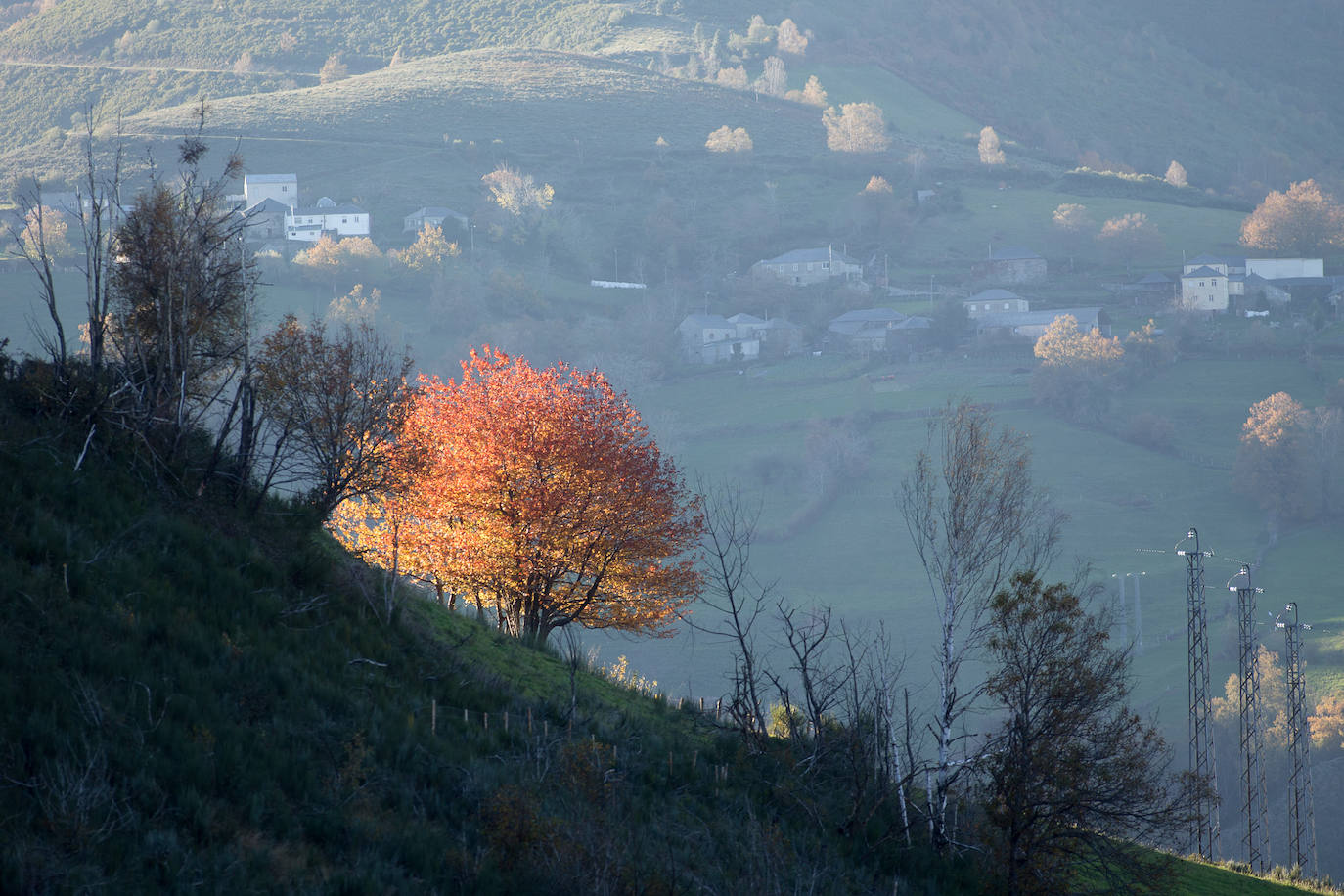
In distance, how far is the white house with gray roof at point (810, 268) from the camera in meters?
173

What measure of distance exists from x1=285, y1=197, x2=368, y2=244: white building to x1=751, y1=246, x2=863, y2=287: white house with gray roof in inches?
2355

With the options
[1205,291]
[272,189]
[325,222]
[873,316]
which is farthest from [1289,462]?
[272,189]

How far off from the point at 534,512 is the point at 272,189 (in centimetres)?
14864

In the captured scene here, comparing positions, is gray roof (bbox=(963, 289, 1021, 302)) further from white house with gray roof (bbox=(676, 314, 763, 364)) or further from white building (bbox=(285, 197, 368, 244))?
white building (bbox=(285, 197, 368, 244))

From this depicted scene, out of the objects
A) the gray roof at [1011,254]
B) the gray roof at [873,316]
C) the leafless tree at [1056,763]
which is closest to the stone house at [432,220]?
the gray roof at [873,316]

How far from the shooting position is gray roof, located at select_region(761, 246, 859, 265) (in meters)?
176

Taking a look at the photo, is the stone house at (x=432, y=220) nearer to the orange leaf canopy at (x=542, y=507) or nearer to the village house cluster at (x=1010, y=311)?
the village house cluster at (x=1010, y=311)

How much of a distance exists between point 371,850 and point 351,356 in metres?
16.9

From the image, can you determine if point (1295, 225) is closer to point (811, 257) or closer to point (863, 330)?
point (811, 257)

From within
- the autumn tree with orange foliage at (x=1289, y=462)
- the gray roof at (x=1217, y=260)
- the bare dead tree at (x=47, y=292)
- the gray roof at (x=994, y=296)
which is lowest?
the autumn tree with orange foliage at (x=1289, y=462)

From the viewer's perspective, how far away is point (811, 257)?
17712 centimetres

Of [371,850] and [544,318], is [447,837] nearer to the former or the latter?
[371,850]

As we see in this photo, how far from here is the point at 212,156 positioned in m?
166

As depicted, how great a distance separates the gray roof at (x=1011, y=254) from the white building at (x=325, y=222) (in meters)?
94.2
